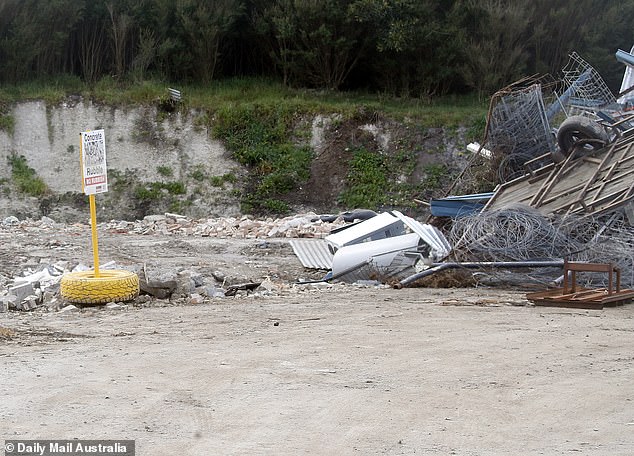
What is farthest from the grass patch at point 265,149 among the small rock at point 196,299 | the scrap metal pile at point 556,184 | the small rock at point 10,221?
the small rock at point 196,299

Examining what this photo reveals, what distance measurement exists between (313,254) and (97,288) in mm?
5396

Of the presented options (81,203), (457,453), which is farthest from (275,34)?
(457,453)

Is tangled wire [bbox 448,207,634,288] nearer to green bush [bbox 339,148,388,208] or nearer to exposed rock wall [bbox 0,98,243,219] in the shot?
green bush [bbox 339,148,388,208]

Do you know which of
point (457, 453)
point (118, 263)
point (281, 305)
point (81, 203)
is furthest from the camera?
point (81, 203)

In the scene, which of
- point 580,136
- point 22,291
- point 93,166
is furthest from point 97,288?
point 580,136

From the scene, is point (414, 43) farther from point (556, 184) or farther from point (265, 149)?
point (556, 184)

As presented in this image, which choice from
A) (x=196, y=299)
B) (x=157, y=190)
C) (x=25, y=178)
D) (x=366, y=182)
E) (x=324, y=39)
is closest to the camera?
(x=196, y=299)

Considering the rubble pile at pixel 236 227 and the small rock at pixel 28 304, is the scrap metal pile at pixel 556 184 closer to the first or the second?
the rubble pile at pixel 236 227

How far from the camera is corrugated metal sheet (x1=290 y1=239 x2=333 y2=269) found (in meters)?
16.3

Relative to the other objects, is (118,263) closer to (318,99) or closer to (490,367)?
(490,367)

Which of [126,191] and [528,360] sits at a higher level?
[528,360]

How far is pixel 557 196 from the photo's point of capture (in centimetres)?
1625

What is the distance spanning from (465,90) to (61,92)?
45.9ft

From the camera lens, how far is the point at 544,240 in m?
14.1
